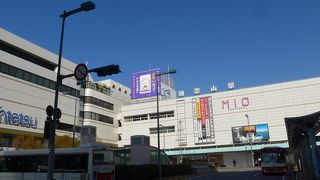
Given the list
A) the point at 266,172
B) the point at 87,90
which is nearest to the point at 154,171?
the point at 266,172

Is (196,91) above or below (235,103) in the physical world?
above

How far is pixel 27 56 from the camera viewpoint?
191ft

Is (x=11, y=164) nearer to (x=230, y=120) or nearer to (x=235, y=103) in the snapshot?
(x=230, y=120)

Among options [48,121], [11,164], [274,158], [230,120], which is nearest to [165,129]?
[230,120]

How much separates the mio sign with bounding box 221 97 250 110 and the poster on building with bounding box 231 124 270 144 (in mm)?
4701

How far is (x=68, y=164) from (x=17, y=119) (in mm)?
35984

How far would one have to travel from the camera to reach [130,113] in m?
89.6

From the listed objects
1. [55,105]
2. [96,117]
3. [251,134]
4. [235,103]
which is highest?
[235,103]

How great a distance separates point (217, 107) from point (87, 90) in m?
29.8

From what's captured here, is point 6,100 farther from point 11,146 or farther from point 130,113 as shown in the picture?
point 130,113

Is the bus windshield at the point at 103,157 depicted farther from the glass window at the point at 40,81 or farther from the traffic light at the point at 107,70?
the glass window at the point at 40,81


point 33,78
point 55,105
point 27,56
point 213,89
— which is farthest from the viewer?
point 213,89

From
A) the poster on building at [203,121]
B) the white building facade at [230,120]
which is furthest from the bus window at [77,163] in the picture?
the poster on building at [203,121]

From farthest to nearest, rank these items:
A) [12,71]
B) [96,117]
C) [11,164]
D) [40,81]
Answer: [96,117] → [40,81] → [12,71] → [11,164]
